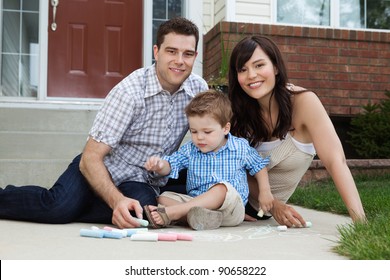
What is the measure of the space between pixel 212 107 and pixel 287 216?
0.70m

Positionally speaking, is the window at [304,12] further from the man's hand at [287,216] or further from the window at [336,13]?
the man's hand at [287,216]

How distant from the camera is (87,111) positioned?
21.4ft

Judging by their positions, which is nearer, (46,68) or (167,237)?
(167,237)

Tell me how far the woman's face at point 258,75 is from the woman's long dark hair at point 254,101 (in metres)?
0.03

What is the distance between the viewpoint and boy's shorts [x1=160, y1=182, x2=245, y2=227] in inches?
129

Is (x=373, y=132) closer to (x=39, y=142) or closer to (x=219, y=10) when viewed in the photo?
(x=219, y=10)

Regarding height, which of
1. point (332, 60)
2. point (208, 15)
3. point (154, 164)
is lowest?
point (154, 164)

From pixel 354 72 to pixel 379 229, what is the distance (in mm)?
5039

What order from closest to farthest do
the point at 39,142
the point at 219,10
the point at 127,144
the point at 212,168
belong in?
1. the point at 212,168
2. the point at 127,144
3. the point at 39,142
4. the point at 219,10

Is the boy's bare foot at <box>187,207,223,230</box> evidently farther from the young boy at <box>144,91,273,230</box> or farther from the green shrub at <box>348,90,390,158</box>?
the green shrub at <box>348,90,390,158</box>

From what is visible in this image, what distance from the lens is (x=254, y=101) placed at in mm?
3646

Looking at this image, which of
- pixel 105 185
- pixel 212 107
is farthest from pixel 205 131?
pixel 105 185

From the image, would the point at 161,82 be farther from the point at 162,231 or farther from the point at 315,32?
the point at 315,32

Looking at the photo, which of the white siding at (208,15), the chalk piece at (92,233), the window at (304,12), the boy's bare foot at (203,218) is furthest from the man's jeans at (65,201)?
the window at (304,12)
